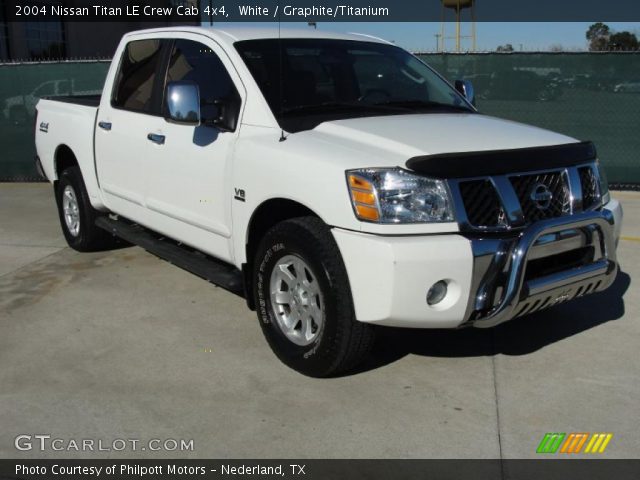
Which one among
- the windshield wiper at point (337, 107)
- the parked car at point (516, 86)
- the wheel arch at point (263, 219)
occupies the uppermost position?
the parked car at point (516, 86)

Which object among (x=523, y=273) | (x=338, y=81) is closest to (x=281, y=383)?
(x=523, y=273)

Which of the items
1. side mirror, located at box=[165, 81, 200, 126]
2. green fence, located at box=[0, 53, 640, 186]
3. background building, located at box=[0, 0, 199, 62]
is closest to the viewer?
side mirror, located at box=[165, 81, 200, 126]

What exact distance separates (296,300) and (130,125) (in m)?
2.28

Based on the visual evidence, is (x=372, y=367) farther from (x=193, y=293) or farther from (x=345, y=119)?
(x=193, y=293)

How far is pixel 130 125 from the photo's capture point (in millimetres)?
5414

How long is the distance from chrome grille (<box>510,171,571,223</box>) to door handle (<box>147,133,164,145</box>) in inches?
97.3

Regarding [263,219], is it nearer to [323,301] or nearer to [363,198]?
[323,301]

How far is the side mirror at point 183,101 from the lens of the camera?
14.0 ft

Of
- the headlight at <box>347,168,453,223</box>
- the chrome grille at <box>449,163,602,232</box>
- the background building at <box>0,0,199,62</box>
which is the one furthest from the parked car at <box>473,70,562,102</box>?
the background building at <box>0,0,199,62</box>

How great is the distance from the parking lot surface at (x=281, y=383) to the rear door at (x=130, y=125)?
81 cm

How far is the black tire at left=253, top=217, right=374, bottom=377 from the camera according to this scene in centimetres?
357

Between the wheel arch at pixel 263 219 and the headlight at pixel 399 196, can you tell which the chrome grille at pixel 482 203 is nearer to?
the headlight at pixel 399 196
